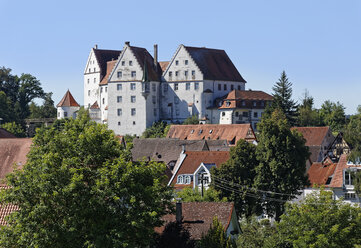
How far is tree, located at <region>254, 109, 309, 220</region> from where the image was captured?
65.6 meters

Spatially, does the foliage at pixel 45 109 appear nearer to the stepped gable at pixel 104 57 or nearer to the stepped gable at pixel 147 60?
the stepped gable at pixel 104 57

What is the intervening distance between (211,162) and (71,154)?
34074 millimetres

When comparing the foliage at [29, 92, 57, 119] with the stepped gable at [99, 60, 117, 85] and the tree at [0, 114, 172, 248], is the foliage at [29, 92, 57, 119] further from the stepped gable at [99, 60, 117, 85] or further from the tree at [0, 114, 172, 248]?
the tree at [0, 114, 172, 248]

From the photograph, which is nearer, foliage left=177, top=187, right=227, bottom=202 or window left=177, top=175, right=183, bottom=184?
foliage left=177, top=187, right=227, bottom=202

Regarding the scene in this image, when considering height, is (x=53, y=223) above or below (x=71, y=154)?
below

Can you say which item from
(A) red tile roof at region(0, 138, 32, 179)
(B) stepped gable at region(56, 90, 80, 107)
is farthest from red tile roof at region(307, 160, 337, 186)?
(B) stepped gable at region(56, 90, 80, 107)

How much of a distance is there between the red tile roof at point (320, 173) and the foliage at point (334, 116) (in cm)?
5076

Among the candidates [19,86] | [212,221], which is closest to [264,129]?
[212,221]

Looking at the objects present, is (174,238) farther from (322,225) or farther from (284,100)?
(284,100)

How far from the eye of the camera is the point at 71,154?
40.7m

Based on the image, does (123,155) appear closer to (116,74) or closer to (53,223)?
(53,223)

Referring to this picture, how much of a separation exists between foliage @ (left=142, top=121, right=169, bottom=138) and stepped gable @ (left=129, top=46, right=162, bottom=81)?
7043mm

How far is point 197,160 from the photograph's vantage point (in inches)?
2950

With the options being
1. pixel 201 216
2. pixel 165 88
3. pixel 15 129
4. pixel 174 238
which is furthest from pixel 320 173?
pixel 15 129
